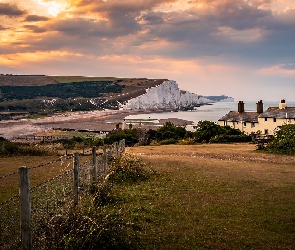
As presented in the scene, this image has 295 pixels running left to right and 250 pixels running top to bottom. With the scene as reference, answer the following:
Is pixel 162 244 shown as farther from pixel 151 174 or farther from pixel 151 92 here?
pixel 151 92

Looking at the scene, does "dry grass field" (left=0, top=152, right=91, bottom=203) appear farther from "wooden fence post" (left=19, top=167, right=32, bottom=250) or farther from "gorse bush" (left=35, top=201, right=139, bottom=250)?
"wooden fence post" (left=19, top=167, right=32, bottom=250)

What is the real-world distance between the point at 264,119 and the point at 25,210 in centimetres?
5900

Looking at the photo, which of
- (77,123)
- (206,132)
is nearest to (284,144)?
(206,132)

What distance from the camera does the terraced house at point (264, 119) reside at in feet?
195

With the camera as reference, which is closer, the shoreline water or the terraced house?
the terraced house

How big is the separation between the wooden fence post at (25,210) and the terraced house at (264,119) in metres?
53.0

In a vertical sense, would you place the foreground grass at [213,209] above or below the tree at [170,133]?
below

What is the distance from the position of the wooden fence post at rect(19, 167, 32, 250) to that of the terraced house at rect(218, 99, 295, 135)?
53.0 metres

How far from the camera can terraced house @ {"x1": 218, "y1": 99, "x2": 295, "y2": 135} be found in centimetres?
5934

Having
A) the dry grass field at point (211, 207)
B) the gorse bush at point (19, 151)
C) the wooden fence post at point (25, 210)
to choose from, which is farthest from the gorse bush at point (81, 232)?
the gorse bush at point (19, 151)

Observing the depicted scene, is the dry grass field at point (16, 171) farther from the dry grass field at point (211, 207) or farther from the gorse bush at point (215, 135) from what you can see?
the gorse bush at point (215, 135)

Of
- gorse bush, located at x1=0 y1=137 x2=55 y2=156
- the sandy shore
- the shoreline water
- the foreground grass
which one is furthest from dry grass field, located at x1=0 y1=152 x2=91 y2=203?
the shoreline water

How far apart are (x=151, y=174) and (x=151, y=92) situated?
181 m

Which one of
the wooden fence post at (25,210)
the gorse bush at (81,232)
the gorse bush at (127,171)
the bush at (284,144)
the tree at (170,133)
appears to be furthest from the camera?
the tree at (170,133)
